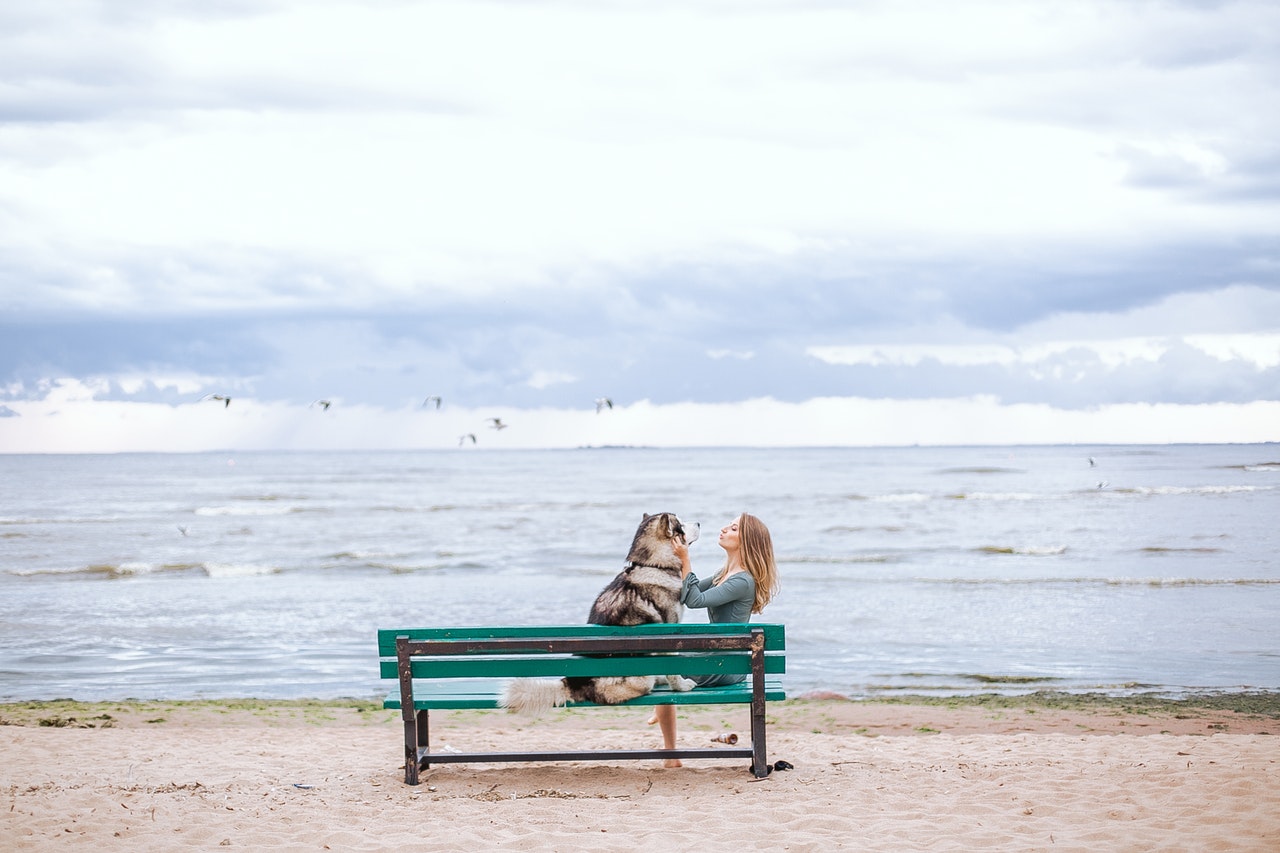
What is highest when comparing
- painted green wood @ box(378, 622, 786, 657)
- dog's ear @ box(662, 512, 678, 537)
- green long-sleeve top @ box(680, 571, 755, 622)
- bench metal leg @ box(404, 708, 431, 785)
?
dog's ear @ box(662, 512, 678, 537)

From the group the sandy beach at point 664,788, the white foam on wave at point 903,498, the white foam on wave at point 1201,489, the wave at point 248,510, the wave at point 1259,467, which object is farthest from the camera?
the wave at point 1259,467

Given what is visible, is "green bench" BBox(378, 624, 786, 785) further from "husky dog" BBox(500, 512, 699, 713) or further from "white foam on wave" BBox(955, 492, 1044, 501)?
"white foam on wave" BBox(955, 492, 1044, 501)

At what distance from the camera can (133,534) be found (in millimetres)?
32812

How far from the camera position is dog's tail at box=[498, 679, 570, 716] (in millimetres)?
5988

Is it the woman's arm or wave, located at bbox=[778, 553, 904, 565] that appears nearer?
the woman's arm

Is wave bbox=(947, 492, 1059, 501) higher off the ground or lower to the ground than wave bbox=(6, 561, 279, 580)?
lower

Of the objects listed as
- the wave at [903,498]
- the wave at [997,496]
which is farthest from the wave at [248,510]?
the wave at [997,496]

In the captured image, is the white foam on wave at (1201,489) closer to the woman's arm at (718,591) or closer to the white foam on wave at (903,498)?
the white foam on wave at (903,498)

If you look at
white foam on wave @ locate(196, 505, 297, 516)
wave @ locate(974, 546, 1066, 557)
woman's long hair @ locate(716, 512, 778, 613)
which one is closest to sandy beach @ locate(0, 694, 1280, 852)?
woman's long hair @ locate(716, 512, 778, 613)

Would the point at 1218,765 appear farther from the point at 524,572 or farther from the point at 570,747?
the point at 524,572

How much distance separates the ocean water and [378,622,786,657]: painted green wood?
5.20m

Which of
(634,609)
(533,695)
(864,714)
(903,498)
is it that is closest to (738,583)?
(634,609)

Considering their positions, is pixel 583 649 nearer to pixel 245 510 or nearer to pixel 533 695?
pixel 533 695

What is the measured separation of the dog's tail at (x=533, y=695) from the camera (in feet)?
19.6
